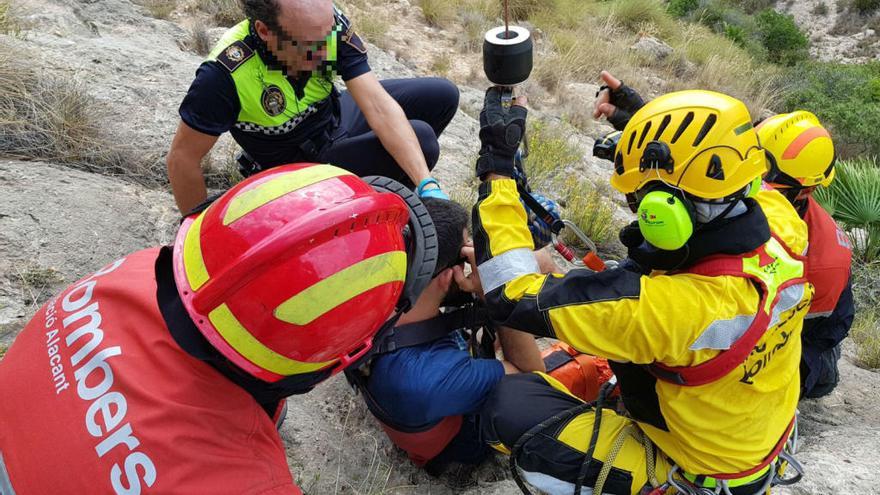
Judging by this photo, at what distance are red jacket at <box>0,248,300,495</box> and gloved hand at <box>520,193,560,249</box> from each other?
1.45 metres

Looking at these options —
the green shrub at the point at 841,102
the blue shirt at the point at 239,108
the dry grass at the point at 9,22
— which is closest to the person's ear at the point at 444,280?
the blue shirt at the point at 239,108

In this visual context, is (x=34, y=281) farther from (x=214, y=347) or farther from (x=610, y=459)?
(x=610, y=459)

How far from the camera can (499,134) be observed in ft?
7.32

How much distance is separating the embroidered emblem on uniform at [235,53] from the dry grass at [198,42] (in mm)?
3395

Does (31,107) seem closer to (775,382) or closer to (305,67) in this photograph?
(305,67)

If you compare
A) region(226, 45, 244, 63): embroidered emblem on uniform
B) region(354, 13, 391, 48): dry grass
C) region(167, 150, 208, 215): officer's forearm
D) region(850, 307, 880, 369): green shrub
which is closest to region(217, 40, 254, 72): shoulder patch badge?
region(226, 45, 244, 63): embroidered emblem on uniform

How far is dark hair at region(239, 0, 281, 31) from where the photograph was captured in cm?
225

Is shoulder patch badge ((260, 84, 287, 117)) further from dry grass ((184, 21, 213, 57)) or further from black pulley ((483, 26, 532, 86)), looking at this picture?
dry grass ((184, 21, 213, 57))

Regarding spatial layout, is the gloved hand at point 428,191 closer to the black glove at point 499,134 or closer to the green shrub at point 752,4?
the black glove at point 499,134

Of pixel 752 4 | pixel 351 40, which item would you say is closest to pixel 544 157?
pixel 351 40

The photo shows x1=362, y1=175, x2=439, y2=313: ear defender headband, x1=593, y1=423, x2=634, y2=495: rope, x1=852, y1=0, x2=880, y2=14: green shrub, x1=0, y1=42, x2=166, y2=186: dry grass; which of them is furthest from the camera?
x1=852, y1=0, x2=880, y2=14: green shrub

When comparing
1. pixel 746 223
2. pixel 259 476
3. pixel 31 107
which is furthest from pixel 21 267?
pixel 746 223

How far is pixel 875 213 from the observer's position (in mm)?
4684

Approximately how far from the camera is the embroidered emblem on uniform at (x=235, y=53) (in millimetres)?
2420
